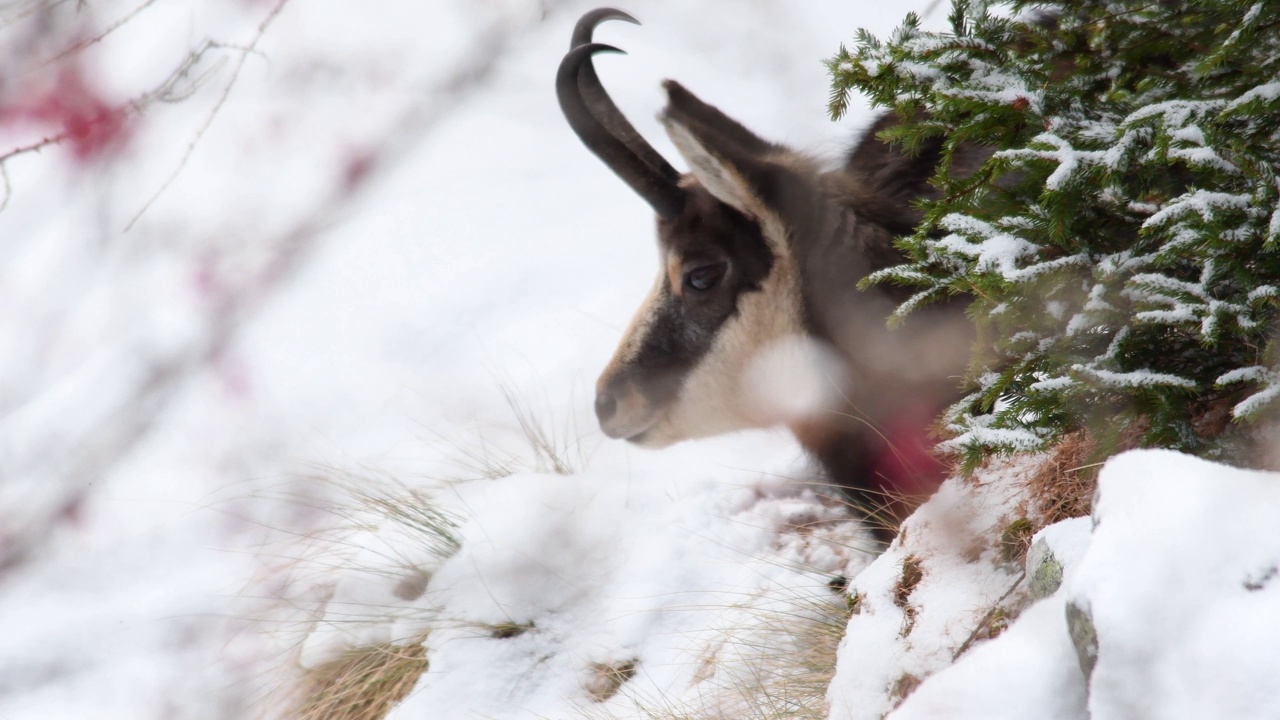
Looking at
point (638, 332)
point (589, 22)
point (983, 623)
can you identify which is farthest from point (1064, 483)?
point (589, 22)

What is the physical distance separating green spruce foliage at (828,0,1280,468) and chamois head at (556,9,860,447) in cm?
100

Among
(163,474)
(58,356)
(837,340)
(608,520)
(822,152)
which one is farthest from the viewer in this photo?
(163,474)

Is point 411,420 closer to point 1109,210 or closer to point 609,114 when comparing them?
point 609,114

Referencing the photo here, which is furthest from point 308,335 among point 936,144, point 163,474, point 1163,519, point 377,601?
point 1163,519

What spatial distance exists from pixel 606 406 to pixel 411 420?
5.88ft

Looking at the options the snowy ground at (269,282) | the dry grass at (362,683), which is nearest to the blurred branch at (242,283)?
the snowy ground at (269,282)

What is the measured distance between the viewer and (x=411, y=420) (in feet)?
15.8

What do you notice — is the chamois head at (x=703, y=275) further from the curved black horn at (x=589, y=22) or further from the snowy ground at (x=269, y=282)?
the snowy ground at (x=269, y=282)

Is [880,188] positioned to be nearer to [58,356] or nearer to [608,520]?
[608,520]

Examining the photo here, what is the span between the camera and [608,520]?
3777 millimetres

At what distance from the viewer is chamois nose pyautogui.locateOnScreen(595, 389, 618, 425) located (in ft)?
11.0

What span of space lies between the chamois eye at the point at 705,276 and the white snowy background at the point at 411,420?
2.48 ft

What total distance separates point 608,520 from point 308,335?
3.14 metres

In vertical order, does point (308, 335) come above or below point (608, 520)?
above
